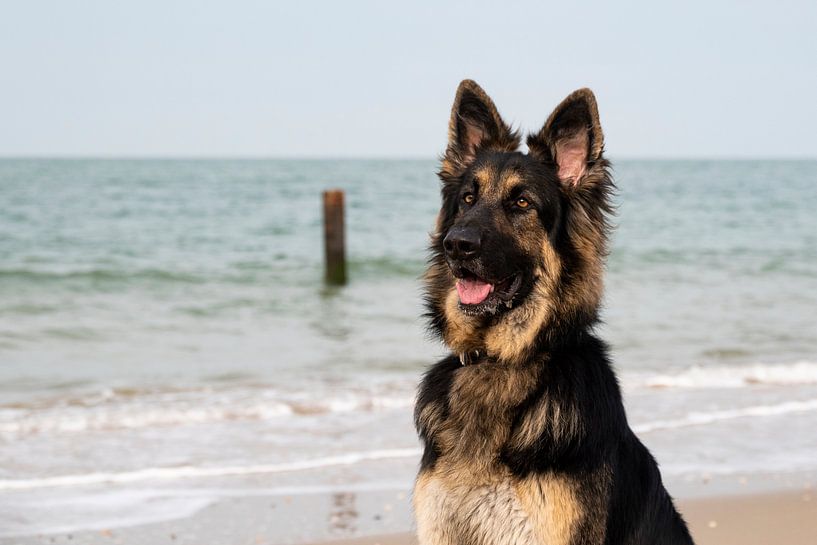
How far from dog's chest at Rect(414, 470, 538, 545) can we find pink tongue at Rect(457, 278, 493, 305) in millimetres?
746

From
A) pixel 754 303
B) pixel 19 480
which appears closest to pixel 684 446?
pixel 19 480

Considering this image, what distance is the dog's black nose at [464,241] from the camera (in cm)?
386

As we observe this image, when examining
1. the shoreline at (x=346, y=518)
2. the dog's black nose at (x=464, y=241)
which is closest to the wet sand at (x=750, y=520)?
the shoreline at (x=346, y=518)

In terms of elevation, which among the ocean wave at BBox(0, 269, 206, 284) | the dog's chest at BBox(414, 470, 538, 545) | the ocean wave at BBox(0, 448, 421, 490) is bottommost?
the ocean wave at BBox(0, 269, 206, 284)

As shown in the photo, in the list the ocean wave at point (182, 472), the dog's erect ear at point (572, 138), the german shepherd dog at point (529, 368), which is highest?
the dog's erect ear at point (572, 138)

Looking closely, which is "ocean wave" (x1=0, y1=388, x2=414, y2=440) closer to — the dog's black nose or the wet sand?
the wet sand

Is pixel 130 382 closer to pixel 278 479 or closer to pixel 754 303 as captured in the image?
pixel 278 479

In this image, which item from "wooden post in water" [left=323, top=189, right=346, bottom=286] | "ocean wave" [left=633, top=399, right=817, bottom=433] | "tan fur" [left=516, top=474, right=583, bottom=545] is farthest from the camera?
"wooden post in water" [left=323, top=189, right=346, bottom=286]

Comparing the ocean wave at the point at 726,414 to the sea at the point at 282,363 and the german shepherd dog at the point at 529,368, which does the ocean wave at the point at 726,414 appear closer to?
the sea at the point at 282,363

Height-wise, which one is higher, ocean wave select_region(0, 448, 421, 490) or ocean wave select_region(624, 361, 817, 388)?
ocean wave select_region(0, 448, 421, 490)

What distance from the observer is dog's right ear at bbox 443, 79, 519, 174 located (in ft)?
14.4

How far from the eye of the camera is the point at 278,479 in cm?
697

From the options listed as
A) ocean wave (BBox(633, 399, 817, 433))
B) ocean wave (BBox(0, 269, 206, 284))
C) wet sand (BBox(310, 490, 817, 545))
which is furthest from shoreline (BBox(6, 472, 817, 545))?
ocean wave (BBox(0, 269, 206, 284))

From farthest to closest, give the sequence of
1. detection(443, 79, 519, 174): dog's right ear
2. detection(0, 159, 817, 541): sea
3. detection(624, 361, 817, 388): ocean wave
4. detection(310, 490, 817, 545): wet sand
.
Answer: detection(624, 361, 817, 388): ocean wave < detection(0, 159, 817, 541): sea < detection(310, 490, 817, 545): wet sand < detection(443, 79, 519, 174): dog's right ear
